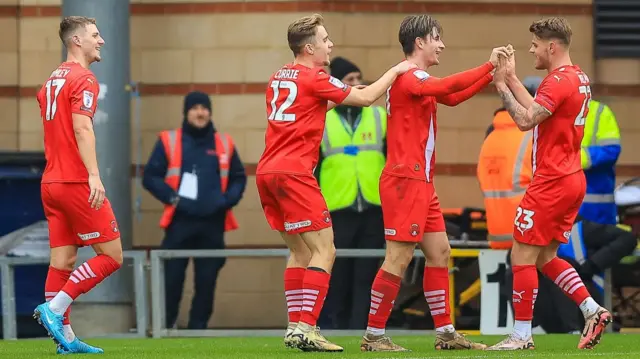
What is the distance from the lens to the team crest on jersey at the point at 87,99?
11.2 metres

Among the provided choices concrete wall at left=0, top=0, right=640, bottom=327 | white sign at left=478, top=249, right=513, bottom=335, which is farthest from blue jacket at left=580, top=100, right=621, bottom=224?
concrete wall at left=0, top=0, right=640, bottom=327

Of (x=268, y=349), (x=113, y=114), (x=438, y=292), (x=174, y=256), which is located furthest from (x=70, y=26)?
(x=113, y=114)

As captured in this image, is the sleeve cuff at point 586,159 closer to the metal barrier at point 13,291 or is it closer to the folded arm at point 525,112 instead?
the folded arm at point 525,112

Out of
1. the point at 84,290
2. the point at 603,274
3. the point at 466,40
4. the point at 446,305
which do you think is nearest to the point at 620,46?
the point at 466,40

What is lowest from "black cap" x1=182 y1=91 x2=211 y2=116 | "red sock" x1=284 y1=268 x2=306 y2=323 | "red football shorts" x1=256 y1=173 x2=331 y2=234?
"red sock" x1=284 y1=268 x2=306 y2=323

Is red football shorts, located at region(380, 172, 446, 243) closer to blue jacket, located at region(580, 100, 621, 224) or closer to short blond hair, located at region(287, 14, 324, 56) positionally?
short blond hair, located at region(287, 14, 324, 56)

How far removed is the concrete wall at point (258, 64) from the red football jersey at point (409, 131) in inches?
231

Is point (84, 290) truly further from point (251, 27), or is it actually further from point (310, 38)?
point (251, 27)

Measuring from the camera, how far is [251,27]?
17.3m

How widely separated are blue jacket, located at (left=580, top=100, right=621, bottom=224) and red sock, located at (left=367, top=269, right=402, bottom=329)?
3569mm

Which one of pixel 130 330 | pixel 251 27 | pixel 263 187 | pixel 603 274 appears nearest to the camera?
pixel 263 187

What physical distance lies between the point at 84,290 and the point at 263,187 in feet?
4.35

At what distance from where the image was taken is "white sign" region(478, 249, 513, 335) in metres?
14.9

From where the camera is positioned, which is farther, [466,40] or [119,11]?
[466,40]
